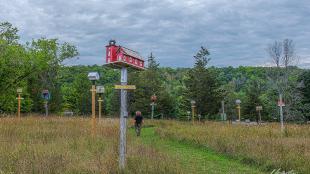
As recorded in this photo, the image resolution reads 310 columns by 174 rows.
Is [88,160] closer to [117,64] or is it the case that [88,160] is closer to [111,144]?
[117,64]

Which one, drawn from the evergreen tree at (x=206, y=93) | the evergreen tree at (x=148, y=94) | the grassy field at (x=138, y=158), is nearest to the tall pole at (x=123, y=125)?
the grassy field at (x=138, y=158)

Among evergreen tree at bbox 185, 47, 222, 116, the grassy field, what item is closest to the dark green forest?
evergreen tree at bbox 185, 47, 222, 116

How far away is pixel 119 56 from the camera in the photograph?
845 cm

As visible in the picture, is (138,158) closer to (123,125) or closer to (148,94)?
(123,125)

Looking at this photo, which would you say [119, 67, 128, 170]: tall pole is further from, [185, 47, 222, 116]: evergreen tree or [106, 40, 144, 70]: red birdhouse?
[185, 47, 222, 116]: evergreen tree

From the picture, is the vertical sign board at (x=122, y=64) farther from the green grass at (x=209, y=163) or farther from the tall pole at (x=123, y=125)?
the green grass at (x=209, y=163)

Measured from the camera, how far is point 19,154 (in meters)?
9.49

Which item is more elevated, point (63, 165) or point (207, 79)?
point (207, 79)

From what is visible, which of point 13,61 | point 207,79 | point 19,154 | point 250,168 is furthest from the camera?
point 207,79

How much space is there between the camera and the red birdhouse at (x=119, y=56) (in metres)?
8.44

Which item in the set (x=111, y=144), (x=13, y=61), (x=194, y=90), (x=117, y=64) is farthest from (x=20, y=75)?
(x=117, y=64)

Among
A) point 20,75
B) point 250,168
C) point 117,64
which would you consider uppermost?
point 20,75

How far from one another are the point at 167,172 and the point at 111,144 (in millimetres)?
4424

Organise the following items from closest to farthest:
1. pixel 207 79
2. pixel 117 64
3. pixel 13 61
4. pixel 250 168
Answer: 1. pixel 117 64
2. pixel 250 168
3. pixel 13 61
4. pixel 207 79
